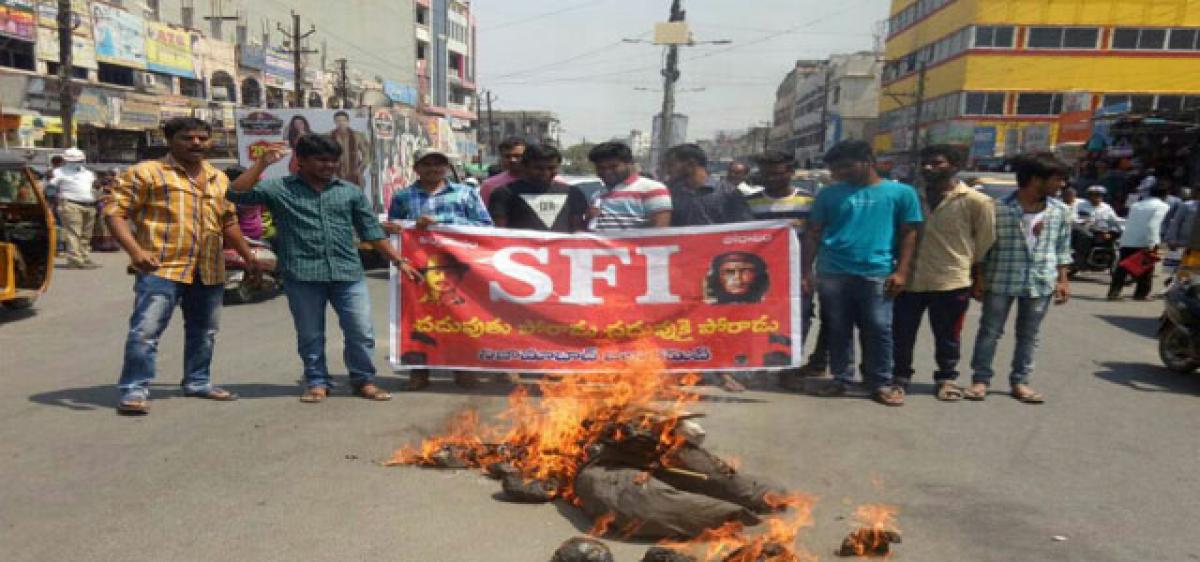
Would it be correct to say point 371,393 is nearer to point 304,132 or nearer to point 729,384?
point 729,384

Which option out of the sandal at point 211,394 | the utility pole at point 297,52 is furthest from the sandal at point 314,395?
the utility pole at point 297,52

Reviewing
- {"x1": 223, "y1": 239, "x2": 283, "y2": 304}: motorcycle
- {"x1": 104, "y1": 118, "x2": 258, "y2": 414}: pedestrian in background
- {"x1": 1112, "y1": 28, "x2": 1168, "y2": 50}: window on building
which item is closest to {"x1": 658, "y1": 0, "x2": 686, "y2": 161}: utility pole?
{"x1": 223, "y1": 239, "x2": 283, "y2": 304}: motorcycle

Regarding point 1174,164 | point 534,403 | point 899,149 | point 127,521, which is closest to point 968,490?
point 534,403

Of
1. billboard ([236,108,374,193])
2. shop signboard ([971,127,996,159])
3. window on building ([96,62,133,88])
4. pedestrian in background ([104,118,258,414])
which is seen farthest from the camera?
shop signboard ([971,127,996,159])

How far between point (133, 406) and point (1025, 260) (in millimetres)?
6163

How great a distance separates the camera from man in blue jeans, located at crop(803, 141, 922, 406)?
5.07 m

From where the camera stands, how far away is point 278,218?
4863 mm

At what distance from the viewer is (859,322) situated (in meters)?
5.33

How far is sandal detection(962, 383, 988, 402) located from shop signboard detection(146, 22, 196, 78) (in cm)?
3583

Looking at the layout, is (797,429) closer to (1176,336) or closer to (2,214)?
(1176,336)

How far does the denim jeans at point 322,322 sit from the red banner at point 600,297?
0.25m

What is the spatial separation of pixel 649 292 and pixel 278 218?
2.59 metres

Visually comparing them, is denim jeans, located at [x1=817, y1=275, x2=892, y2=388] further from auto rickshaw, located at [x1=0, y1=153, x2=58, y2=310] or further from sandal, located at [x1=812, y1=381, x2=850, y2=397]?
auto rickshaw, located at [x1=0, y1=153, x2=58, y2=310]

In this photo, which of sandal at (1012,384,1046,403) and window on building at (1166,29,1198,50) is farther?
window on building at (1166,29,1198,50)
